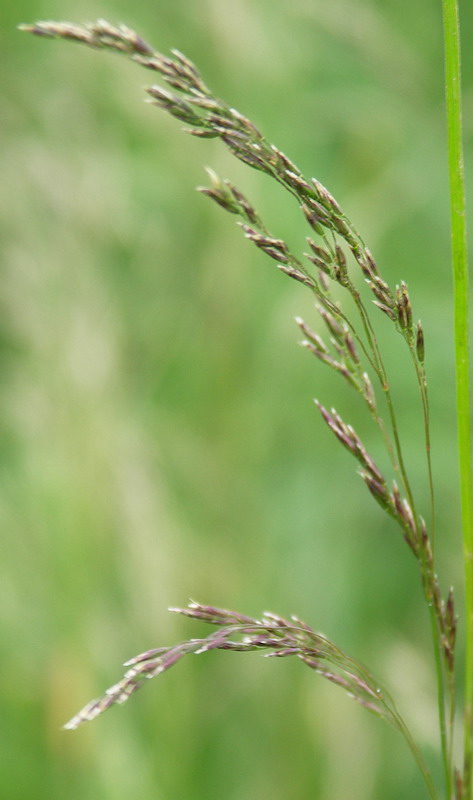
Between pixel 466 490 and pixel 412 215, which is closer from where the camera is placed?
pixel 466 490

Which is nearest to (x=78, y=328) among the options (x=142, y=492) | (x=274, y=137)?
(x=142, y=492)

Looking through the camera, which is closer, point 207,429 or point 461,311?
point 461,311

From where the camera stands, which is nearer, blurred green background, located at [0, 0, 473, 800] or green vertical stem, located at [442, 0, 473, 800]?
green vertical stem, located at [442, 0, 473, 800]

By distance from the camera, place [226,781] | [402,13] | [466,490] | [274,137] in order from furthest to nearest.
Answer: [402,13], [274,137], [226,781], [466,490]

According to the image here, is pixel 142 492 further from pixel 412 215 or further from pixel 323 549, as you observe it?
Answer: pixel 412 215
